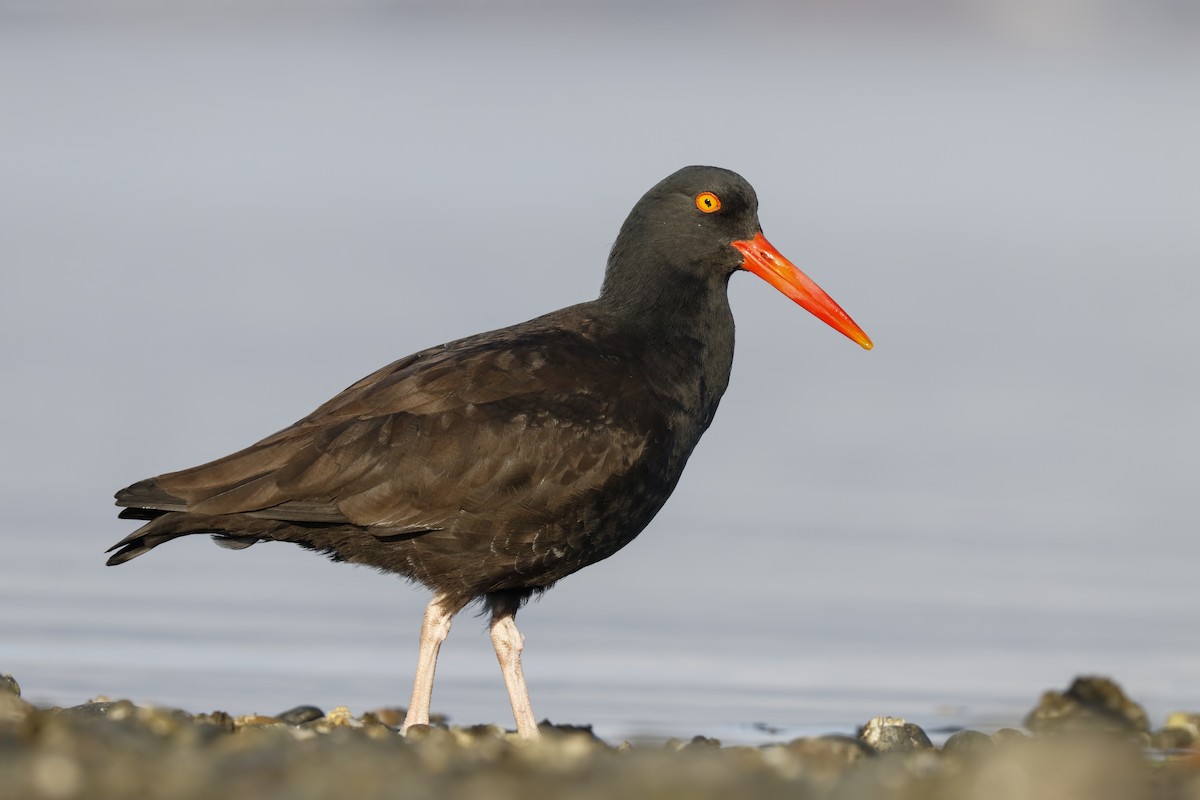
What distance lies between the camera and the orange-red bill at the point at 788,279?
827cm

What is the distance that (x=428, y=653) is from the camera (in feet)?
23.3

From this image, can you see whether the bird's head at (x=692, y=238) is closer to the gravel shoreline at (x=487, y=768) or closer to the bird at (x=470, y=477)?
the bird at (x=470, y=477)

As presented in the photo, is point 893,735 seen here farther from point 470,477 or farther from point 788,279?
point 788,279

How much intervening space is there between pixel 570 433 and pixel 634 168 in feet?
85.1

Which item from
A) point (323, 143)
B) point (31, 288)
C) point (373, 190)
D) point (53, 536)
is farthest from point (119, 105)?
point (53, 536)

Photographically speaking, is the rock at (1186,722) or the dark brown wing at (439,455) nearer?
the dark brown wing at (439,455)

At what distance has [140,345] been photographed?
54.1ft

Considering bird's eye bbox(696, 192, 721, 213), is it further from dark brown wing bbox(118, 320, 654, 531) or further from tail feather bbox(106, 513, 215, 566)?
tail feather bbox(106, 513, 215, 566)

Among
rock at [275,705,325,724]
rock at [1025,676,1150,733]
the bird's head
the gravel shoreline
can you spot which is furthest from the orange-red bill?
the gravel shoreline

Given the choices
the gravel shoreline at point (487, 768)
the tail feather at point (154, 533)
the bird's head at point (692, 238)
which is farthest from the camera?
the bird's head at point (692, 238)

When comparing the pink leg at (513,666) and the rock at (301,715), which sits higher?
the pink leg at (513,666)

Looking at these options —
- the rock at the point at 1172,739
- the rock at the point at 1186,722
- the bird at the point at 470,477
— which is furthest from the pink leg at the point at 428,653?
the rock at the point at 1186,722

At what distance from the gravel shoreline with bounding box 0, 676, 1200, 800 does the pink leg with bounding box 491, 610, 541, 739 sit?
1138 millimetres

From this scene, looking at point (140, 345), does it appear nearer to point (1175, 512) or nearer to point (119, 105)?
point (1175, 512)
